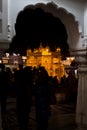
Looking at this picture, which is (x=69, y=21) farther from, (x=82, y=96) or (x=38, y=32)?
(x=38, y=32)

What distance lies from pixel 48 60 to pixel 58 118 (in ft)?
74.5

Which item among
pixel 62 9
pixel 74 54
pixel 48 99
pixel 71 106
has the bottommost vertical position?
pixel 71 106

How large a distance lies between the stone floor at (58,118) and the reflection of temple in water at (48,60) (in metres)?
16.8

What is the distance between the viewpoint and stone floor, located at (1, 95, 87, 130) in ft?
35.4

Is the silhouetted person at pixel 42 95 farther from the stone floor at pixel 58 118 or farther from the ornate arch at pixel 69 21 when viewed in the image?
the ornate arch at pixel 69 21

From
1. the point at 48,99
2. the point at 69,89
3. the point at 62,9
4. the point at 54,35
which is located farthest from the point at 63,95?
the point at 48,99

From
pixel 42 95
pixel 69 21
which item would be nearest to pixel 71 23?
pixel 69 21

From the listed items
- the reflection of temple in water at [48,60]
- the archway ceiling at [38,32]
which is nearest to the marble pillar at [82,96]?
the archway ceiling at [38,32]

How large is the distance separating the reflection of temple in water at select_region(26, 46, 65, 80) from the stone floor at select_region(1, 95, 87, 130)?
16790mm

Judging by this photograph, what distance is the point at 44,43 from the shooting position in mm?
30250

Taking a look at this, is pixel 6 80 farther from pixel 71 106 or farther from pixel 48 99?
pixel 71 106

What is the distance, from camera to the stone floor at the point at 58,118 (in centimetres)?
1078

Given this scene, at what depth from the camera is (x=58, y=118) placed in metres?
12.6

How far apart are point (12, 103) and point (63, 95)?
10.5 feet
